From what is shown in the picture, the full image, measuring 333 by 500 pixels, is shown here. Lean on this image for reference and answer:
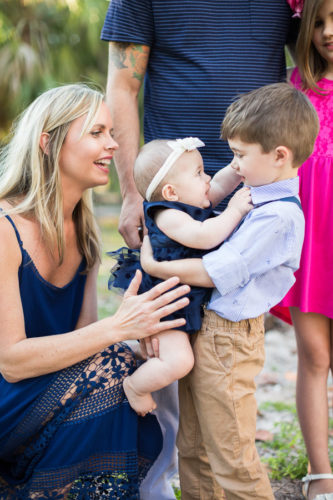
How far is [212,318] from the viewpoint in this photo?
5.91 ft

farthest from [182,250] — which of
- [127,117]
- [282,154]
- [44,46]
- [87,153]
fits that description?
[44,46]

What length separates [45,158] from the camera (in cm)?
208

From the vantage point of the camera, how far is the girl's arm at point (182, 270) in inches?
69.5

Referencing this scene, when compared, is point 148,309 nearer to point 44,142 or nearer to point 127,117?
point 44,142

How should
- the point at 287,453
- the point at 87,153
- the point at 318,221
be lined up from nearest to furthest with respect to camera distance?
the point at 87,153, the point at 318,221, the point at 287,453

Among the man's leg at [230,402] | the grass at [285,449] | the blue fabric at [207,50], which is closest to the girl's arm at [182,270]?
the man's leg at [230,402]

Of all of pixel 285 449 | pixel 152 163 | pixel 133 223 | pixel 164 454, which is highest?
pixel 152 163

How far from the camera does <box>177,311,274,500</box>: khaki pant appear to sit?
69.9 inches

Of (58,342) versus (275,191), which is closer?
(275,191)

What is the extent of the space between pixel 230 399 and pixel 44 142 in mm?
1140

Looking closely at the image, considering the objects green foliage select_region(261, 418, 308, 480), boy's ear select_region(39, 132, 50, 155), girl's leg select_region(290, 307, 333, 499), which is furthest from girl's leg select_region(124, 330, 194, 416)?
green foliage select_region(261, 418, 308, 480)

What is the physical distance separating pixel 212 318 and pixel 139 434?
1.76 ft

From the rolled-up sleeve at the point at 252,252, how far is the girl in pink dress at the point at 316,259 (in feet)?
1.64

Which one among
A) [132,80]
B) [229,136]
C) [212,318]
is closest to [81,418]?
[212,318]
